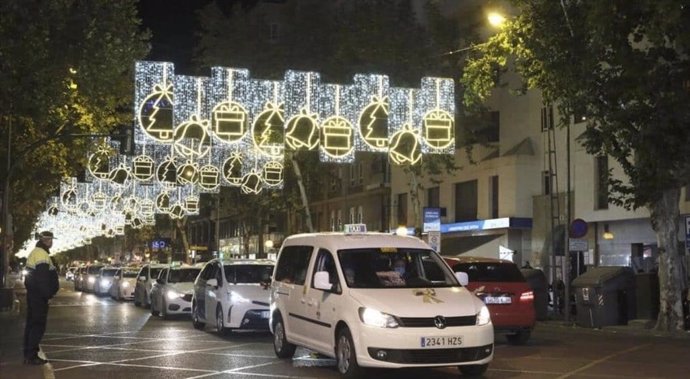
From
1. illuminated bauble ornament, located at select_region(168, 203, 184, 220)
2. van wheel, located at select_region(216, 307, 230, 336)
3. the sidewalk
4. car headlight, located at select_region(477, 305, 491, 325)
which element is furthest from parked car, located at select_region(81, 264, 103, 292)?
car headlight, located at select_region(477, 305, 491, 325)

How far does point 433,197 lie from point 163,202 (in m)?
13.4

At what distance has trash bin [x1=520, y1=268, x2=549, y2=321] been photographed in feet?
73.4

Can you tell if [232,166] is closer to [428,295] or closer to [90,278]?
[90,278]

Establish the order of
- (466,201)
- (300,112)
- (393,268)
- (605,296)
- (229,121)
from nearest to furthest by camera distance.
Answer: (393,268) → (229,121) → (605,296) → (300,112) → (466,201)

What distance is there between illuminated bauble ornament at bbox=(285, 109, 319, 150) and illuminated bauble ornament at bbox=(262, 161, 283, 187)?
806 cm

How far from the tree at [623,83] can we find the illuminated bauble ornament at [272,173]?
442 inches

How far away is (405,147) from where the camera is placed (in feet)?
87.3

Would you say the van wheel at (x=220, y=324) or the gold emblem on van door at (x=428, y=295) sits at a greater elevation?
the gold emblem on van door at (x=428, y=295)

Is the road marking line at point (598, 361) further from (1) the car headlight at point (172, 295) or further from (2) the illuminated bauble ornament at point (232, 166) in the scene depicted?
(2) the illuminated bauble ornament at point (232, 166)

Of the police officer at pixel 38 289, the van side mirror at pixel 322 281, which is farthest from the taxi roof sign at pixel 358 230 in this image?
the police officer at pixel 38 289

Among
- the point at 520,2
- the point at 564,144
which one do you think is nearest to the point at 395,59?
the point at 564,144

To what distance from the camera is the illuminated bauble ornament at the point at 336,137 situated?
73.8 feet

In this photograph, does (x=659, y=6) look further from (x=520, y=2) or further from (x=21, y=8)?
(x=21, y=8)

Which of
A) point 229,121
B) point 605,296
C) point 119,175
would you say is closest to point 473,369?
point 605,296
